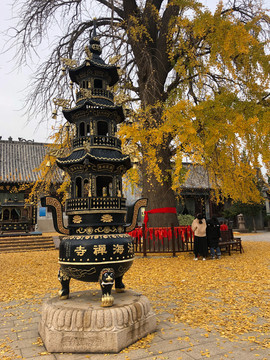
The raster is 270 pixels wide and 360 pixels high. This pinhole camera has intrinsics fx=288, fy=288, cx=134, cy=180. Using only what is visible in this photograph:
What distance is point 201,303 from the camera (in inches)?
197

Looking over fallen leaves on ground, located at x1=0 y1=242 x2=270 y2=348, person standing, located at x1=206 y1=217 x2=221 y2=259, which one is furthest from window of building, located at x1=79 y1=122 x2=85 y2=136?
person standing, located at x1=206 y1=217 x2=221 y2=259

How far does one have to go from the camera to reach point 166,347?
3.37 metres

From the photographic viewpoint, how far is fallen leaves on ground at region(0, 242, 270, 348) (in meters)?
4.13

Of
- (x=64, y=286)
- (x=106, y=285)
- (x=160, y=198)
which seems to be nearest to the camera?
(x=106, y=285)

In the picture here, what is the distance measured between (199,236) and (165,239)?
4.91 ft

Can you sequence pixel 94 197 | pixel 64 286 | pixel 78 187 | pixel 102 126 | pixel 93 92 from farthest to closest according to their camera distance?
1. pixel 102 126
2. pixel 93 92
3. pixel 78 187
4. pixel 94 197
5. pixel 64 286

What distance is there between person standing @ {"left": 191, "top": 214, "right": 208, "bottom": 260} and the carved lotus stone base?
6279mm

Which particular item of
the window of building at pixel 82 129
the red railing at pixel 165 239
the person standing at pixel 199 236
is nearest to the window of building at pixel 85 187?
the window of building at pixel 82 129

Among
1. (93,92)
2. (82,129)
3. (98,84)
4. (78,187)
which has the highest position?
(98,84)

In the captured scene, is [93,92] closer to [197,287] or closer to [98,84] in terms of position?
[98,84]

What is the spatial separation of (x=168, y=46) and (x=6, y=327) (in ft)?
36.1

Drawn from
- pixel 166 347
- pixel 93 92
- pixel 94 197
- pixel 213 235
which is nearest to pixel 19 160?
pixel 213 235

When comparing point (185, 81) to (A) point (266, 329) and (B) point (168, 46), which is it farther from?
(A) point (266, 329)

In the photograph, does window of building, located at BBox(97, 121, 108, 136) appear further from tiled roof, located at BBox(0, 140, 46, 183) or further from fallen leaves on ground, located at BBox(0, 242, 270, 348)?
tiled roof, located at BBox(0, 140, 46, 183)
